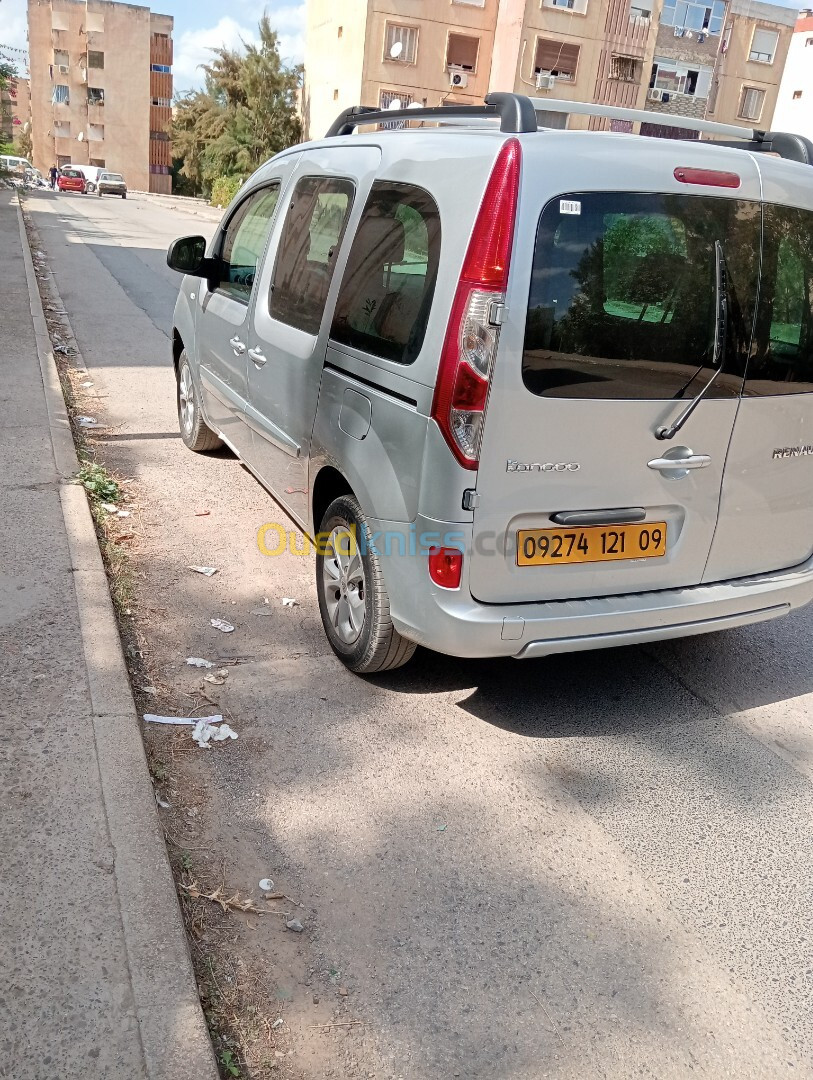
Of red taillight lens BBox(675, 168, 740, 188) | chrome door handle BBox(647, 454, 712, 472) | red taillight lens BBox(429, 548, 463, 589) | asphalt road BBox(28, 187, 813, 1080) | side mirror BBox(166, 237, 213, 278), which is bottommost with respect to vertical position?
asphalt road BBox(28, 187, 813, 1080)

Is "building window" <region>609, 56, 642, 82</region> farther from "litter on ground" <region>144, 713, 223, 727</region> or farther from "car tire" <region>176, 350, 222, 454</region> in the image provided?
"litter on ground" <region>144, 713, 223, 727</region>

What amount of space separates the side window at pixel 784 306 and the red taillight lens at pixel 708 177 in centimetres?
20

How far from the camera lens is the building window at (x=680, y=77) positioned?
4981 cm

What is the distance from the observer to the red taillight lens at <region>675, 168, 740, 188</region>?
295 centimetres

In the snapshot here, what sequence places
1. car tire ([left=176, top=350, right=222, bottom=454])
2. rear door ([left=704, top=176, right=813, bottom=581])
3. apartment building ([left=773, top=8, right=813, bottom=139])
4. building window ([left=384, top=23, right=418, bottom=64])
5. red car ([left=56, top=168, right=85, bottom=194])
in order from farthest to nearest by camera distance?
red car ([left=56, top=168, right=85, bottom=194]) < apartment building ([left=773, top=8, right=813, bottom=139]) < building window ([left=384, top=23, right=418, bottom=64]) < car tire ([left=176, top=350, right=222, bottom=454]) < rear door ([left=704, top=176, right=813, bottom=581])

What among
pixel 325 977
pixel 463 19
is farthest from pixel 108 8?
pixel 325 977

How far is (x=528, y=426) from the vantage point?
2914mm

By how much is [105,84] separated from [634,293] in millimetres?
91723

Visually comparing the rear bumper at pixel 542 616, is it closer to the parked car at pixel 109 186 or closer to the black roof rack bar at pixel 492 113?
the black roof rack bar at pixel 492 113

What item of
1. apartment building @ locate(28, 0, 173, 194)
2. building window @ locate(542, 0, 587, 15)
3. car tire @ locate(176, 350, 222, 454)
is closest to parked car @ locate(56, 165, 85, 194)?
apartment building @ locate(28, 0, 173, 194)

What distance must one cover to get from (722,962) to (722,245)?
7.41ft

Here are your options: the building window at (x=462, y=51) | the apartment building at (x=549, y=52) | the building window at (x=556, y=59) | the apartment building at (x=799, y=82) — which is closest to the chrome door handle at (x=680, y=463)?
the apartment building at (x=549, y=52)

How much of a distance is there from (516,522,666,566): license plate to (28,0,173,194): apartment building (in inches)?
3367

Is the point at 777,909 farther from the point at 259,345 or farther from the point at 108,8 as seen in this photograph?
the point at 108,8
